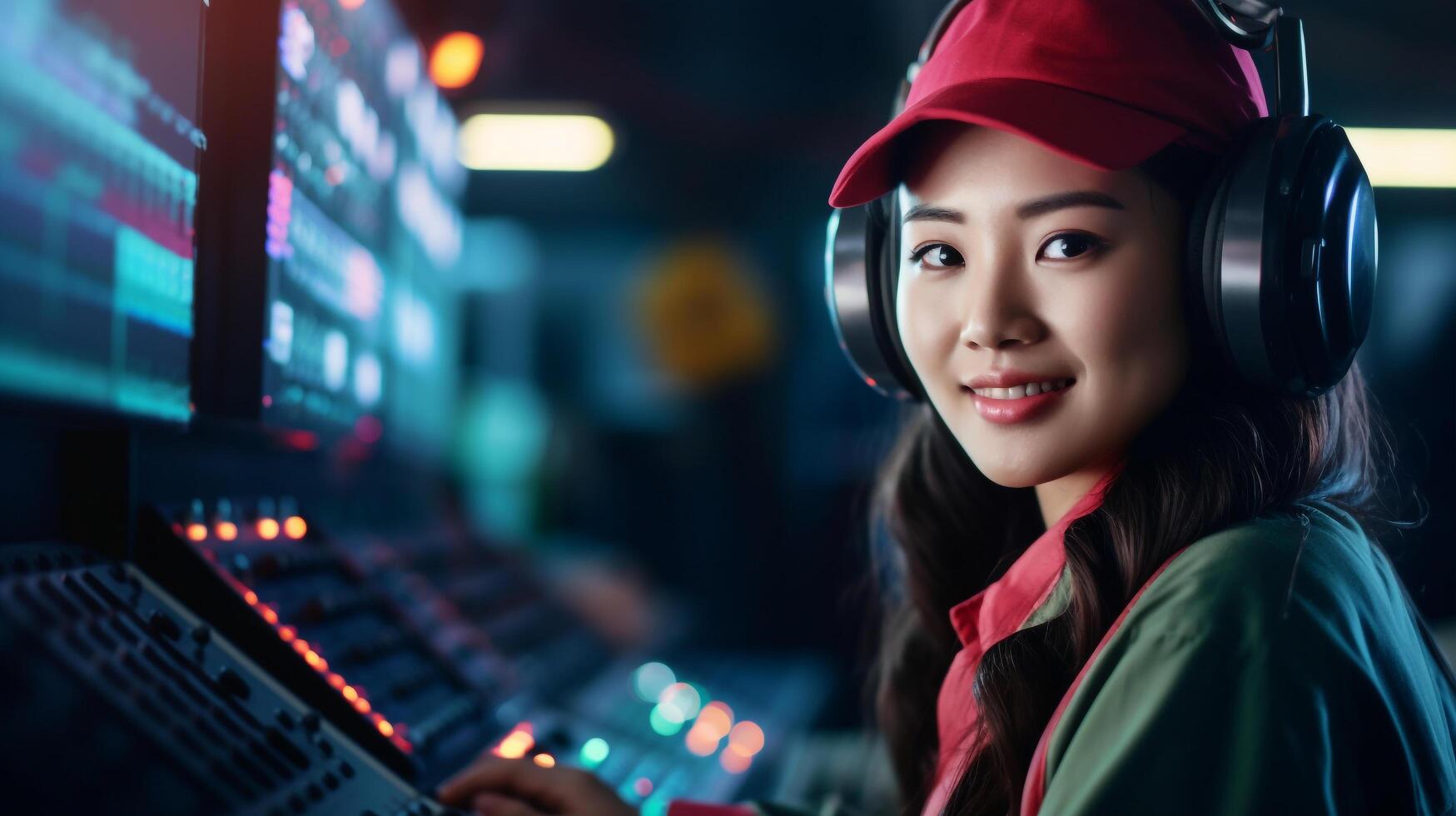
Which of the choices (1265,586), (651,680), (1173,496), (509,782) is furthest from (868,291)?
(651,680)

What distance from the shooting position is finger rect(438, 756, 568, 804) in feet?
3.10

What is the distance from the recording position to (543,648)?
5.68 ft

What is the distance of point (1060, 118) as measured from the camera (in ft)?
2.37

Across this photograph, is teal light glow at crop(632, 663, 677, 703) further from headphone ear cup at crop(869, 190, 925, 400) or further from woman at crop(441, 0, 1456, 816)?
headphone ear cup at crop(869, 190, 925, 400)

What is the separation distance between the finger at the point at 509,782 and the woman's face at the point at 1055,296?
48 cm

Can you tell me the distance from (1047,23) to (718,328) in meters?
3.11

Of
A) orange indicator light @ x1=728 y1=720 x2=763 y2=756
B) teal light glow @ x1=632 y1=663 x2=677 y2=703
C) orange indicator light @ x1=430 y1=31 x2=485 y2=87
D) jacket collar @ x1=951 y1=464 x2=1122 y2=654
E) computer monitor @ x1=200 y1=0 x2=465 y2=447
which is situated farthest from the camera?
orange indicator light @ x1=430 y1=31 x2=485 y2=87

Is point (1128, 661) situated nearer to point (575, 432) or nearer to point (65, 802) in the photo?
point (65, 802)

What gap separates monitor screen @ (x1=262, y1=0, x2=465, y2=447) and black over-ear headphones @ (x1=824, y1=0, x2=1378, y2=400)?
854mm

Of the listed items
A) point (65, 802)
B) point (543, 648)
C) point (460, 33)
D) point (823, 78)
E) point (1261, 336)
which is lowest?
point (543, 648)

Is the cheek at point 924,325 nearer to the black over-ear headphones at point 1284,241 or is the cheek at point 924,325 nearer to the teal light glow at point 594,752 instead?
the black over-ear headphones at point 1284,241

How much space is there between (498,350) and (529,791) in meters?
4.02

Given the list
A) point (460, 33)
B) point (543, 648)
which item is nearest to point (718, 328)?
point (460, 33)

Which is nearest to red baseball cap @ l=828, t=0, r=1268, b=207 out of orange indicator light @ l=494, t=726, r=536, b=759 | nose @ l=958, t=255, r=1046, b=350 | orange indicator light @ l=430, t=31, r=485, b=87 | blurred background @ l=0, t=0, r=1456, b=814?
nose @ l=958, t=255, r=1046, b=350
